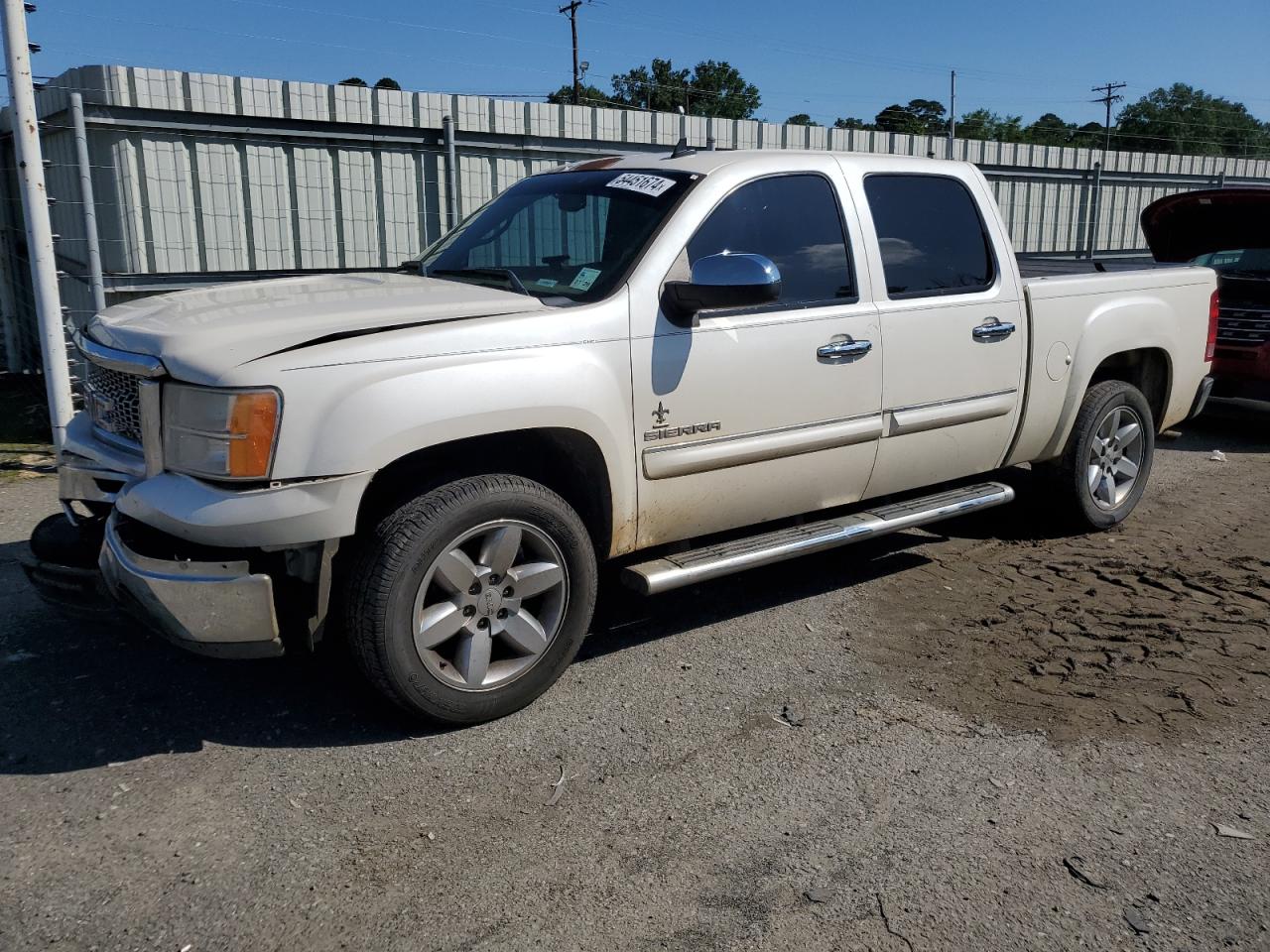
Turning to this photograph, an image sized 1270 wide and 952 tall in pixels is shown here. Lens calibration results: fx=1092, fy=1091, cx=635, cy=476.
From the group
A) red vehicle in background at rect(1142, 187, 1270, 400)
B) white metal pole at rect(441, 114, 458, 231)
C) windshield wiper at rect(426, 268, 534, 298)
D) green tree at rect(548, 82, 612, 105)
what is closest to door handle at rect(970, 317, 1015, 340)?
windshield wiper at rect(426, 268, 534, 298)

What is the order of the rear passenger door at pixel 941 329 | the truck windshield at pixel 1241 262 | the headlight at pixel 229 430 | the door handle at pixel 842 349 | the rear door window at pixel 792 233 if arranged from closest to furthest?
the headlight at pixel 229 430
the rear door window at pixel 792 233
the door handle at pixel 842 349
the rear passenger door at pixel 941 329
the truck windshield at pixel 1241 262

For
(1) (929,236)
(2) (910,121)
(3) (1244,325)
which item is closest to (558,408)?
(1) (929,236)

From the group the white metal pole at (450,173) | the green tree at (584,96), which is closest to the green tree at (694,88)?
the green tree at (584,96)

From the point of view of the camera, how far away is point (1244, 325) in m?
8.84

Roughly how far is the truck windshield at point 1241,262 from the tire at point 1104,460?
12.1 feet

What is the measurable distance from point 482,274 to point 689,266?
2.95 ft

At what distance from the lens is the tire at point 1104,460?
5898 millimetres

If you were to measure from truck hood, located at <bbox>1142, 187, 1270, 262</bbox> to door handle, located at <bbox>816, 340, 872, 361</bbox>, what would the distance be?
541 cm

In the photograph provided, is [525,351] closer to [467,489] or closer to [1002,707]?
[467,489]

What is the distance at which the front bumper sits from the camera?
3.31m

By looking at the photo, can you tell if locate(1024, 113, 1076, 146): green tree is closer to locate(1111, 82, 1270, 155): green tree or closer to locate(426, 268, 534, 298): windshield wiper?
locate(1111, 82, 1270, 155): green tree

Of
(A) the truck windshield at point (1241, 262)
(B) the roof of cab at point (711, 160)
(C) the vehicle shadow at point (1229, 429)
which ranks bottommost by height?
(C) the vehicle shadow at point (1229, 429)

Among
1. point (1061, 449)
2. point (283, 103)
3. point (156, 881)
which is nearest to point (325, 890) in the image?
point (156, 881)

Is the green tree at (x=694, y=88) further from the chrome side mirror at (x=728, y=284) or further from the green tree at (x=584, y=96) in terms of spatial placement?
the chrome side mirror at (x=728, y=284)
